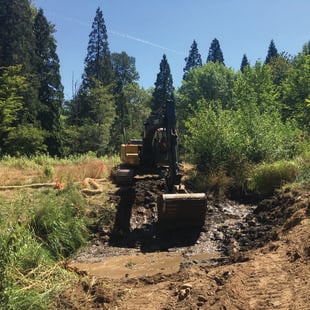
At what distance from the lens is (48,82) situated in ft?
140

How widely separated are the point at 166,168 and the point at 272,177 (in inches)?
137

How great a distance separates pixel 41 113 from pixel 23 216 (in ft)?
110

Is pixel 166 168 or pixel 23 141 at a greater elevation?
pixel 23 141

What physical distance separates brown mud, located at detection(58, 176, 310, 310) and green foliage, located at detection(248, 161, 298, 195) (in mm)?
951

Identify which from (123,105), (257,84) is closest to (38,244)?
(257,84)

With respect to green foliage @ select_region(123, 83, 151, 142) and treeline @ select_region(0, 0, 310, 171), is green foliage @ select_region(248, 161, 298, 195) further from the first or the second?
green foliage @ select_region(123, 83, 151, 142)

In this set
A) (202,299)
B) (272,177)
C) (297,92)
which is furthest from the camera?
(297,92)

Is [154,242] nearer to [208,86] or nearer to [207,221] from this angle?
[207,221]

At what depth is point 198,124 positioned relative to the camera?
1717cm

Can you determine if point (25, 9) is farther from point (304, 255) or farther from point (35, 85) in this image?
point (304, 255)

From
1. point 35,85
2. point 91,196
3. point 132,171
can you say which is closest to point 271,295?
point 91,196

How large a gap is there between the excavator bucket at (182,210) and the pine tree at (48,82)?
31.7 metres

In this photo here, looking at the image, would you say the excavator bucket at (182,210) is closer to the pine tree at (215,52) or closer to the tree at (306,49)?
the tree at (306,49)

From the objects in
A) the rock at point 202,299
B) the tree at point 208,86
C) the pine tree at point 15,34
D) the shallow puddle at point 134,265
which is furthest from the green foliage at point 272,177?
the tree at point 208,86
